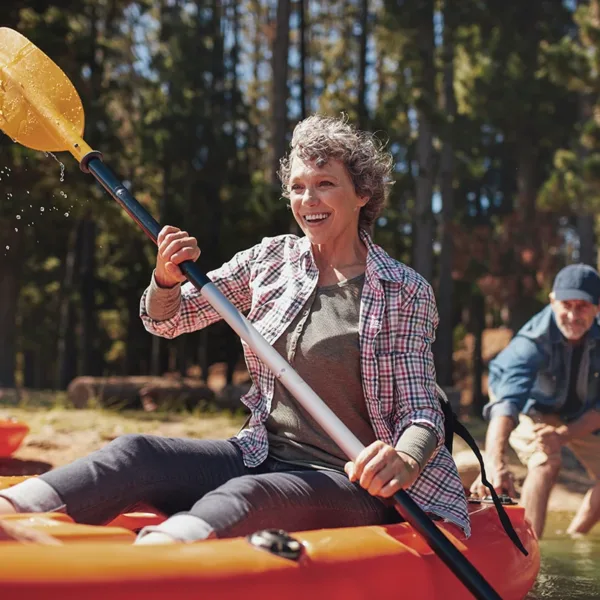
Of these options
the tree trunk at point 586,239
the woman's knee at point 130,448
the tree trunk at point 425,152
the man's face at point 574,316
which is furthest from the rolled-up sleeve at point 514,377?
the tree trunk at point 586,239

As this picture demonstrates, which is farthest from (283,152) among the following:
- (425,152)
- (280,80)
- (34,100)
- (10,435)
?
(34,100)

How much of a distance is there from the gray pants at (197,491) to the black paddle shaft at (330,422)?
0.46ft

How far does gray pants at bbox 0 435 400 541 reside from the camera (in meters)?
2.17

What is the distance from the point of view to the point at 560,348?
4.34 m

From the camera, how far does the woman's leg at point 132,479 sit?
222 cm

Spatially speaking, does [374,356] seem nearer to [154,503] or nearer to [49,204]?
[154,503]

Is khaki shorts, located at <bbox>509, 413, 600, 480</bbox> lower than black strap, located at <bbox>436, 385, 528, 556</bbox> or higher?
lower

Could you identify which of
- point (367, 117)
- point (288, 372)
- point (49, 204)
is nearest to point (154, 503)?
point (288, 372)

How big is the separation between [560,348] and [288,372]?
228 cm

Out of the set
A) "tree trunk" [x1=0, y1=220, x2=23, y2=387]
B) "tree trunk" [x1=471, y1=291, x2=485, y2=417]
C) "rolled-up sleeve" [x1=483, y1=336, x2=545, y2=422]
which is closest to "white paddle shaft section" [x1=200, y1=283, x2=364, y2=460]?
"rolled-up sleeve" [x1=483, y1=336, x2=545, y2=422]

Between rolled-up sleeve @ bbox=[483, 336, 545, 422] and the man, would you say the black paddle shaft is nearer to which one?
the man

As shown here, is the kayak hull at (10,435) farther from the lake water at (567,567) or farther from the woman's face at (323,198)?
the woman's face at (323,198)

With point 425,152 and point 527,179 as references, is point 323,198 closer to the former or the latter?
A: point 425,152

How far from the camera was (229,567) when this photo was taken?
1915mm
